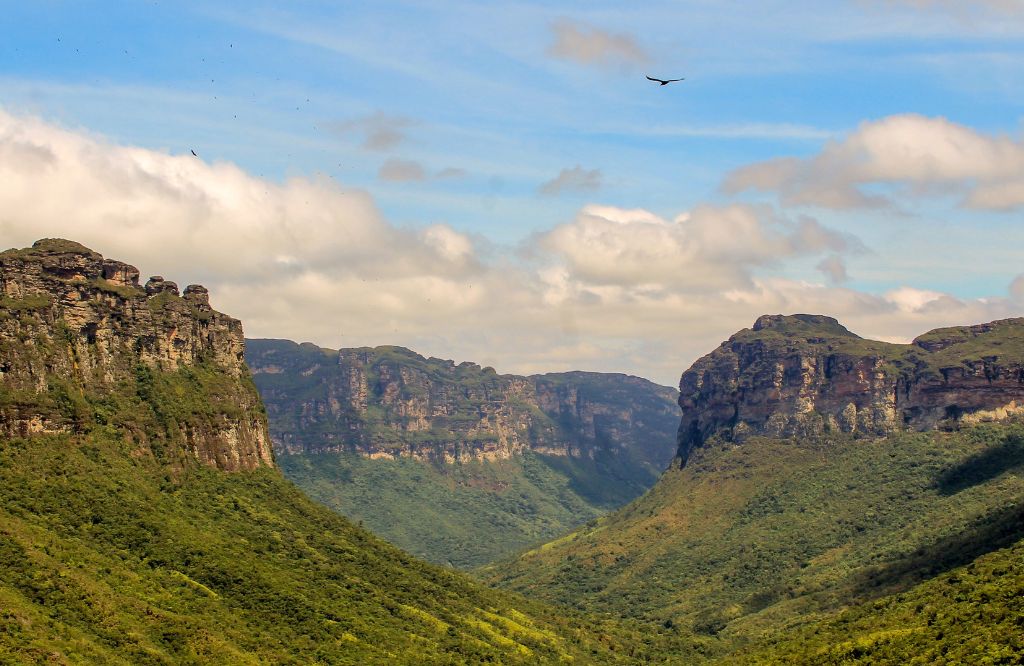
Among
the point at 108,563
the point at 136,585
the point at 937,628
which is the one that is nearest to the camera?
the point at 937,628

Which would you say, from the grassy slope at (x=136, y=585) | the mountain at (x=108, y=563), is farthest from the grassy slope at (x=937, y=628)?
the mountain at (x=108, y=563)

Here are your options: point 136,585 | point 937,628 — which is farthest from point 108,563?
point 937,628

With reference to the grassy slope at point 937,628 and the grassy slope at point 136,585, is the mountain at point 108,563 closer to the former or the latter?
the grassy slope at point 136,585

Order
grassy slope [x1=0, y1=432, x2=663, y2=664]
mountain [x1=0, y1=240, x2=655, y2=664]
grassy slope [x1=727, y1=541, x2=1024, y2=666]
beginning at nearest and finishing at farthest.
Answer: grassy slope [x1=727, y1=541, x2=1024, y2=666]
grassy slope [x1=0, y1=432, x2=663, y2=664]
mountain [x1=0, y1=240, x2=655, y2=664]

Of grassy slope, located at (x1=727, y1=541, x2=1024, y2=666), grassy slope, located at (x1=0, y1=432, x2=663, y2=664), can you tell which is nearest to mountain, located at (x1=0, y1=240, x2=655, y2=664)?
grassy slope, located at (x1=0, y1=432, x2=663, y2=664)

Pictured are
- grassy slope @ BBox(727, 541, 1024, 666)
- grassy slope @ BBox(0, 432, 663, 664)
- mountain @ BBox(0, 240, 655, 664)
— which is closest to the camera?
grassy slope @ BBox(727, 541, 1024, 666)

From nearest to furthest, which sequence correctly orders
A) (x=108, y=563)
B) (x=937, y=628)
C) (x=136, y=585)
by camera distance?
1. (x=937, y=628)
2. (x=136, y=585)
3. (x=108, y=563)

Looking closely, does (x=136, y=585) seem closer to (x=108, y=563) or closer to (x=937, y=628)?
(x=108, y=563)

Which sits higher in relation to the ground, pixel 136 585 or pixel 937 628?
pixel 136 585

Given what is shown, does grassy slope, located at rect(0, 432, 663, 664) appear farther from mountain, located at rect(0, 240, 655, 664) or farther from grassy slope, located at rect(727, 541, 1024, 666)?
grassy slope, located at rect(727, 541, 1024, 666)

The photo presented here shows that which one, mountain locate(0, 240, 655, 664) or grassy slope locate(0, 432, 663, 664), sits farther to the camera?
mountain locate(0, 240, 655, 664)

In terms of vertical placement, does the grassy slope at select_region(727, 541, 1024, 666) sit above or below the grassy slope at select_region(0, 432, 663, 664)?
below

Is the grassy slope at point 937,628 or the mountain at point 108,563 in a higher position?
the mountain at point 108,563

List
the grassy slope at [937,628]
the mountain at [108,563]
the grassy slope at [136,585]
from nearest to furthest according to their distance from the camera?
the grassy slope at [937,628] < the grassy slope at [136,585] < the mountain at [108,563]
